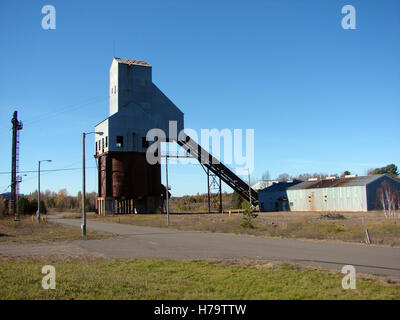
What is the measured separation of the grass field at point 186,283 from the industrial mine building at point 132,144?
50.5 m

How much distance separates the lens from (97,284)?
31.7 ft

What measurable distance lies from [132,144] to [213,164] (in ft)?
45.3

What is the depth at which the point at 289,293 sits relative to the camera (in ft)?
28.1

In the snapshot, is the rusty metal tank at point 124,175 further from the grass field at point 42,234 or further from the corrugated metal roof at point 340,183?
the grass field at point 42,234

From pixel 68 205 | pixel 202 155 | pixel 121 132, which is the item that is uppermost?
pixel 121 132

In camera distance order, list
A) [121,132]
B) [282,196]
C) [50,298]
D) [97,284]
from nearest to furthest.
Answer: [50,298] → [97,284] → [121,132] → [282,196]

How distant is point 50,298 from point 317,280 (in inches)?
255

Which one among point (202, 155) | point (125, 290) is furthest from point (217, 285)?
point (202, 155)

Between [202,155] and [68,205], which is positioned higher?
[202,155]

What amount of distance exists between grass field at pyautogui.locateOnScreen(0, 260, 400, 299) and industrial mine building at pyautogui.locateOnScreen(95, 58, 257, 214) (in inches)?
1987
